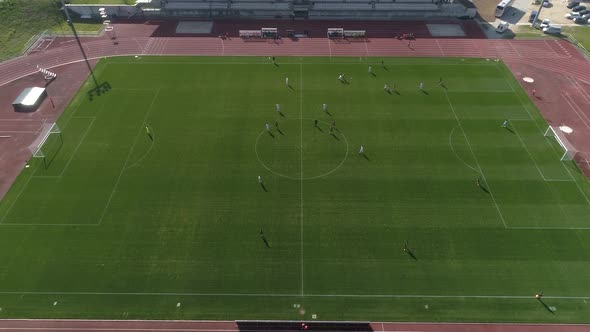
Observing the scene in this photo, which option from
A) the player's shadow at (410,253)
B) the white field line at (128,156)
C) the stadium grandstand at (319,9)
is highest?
the stadium grandstand at (319,9)

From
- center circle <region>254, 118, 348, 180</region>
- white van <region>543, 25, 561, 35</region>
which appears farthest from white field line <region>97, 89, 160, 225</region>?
white van <region>543, 25, 561, 35</region>

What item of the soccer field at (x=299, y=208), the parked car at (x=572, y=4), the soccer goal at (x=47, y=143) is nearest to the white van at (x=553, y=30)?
the parked car at (x=572, y=4)

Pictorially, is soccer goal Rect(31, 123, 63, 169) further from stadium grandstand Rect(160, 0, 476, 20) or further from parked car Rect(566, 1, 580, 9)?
parked car Rect(566, 1, 580, 9)

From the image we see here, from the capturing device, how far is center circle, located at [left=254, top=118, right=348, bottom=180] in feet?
153

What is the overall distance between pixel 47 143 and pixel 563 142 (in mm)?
71338

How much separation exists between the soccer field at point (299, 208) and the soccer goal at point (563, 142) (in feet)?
3.50

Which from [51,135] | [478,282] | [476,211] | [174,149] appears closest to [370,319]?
[478,282]

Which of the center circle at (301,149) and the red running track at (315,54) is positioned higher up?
the red running track at (315,54)

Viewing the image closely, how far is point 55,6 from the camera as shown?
252 feet

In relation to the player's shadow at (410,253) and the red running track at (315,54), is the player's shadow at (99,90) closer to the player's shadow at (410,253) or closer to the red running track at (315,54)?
the red running track at (315,54)

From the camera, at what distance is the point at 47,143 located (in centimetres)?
4997

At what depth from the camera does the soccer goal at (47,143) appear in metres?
48.2

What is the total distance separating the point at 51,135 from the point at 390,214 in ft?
157

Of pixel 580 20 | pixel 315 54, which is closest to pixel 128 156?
pixel 315 54
